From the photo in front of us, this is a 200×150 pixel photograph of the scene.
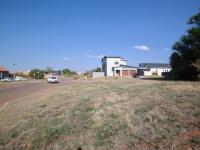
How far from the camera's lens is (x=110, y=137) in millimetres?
7727

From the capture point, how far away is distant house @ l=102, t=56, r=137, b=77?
7544 centimetres

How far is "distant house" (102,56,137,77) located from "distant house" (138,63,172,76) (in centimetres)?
524

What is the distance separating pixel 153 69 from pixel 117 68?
48.5 feet

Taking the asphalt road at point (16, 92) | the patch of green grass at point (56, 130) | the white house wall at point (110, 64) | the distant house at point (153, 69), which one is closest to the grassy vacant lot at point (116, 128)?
the patch of green grass at point (56, 130)

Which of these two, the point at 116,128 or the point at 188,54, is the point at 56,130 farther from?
the point at 188,54

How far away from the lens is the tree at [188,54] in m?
25.7

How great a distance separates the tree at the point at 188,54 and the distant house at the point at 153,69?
49.8 meters

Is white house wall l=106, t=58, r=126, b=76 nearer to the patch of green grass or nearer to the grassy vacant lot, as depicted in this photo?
the grassy vacant lot

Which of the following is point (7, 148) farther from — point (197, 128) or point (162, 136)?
point (197, 128)

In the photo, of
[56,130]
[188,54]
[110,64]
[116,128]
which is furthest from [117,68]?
[116,128]

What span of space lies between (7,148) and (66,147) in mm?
2685

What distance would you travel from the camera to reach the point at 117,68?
251 ft

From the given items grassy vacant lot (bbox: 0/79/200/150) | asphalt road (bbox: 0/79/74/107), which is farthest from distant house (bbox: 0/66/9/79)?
grassy vacant lot (bbox: 0/79/200/150)

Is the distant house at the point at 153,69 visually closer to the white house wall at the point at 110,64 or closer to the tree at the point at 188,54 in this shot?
the white house wall at the point at 110,64
